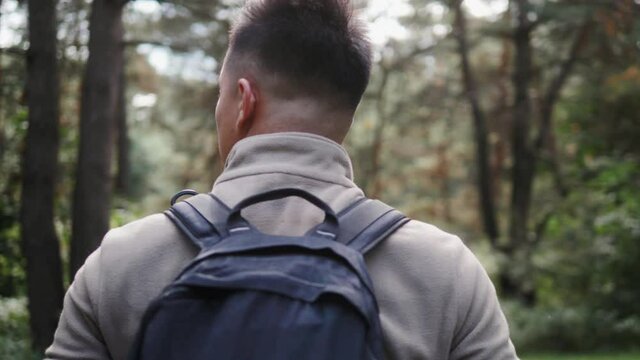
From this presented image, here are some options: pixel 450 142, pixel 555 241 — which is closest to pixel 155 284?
pixel 555 241

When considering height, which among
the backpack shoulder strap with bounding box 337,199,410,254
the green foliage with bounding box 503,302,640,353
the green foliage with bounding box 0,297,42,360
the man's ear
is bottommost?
the green foliage with bounding box 503,302,640,353

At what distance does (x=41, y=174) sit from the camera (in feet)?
24.9

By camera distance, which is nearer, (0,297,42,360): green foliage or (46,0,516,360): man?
(46,0,516,360): man

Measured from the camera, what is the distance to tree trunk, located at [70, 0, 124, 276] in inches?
302

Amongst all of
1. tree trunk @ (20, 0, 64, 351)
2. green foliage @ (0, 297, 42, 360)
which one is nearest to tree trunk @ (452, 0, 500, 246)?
green foliage @ (0, 297, 42, 360)

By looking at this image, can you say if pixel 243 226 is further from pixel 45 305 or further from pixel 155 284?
pixel 45 305

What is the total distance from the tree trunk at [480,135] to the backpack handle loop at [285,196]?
69.7ft

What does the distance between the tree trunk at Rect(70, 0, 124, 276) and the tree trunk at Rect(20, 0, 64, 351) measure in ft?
0.68

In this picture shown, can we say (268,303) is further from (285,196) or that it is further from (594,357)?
(594,357)

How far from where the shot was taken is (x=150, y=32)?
22.5m

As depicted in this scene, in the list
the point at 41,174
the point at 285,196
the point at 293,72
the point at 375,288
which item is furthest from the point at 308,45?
the point at 41,174

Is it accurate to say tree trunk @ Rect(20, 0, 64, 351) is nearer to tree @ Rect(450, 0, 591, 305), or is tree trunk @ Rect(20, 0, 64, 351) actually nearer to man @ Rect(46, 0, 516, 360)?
man @ Rect(46, 0, 516, 360)

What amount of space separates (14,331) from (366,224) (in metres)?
7.35

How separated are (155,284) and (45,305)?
20.3ft
